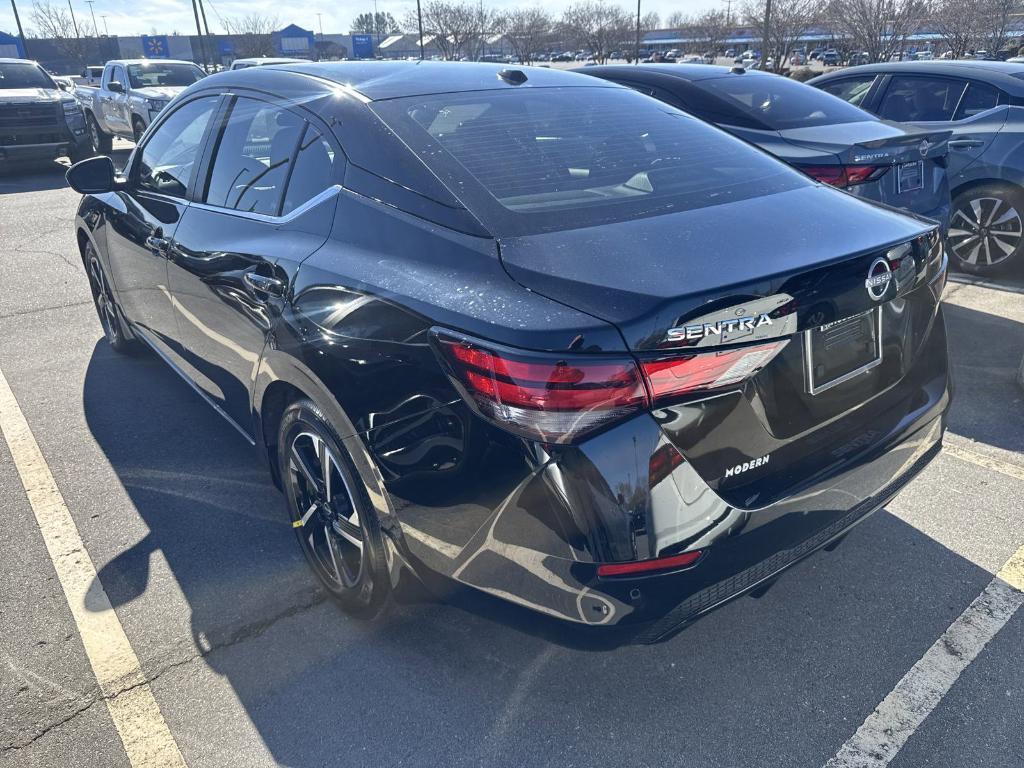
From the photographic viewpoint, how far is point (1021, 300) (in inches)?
232

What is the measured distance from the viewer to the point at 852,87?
751cm

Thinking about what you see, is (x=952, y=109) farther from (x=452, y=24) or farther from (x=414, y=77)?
(x=452, y=24)

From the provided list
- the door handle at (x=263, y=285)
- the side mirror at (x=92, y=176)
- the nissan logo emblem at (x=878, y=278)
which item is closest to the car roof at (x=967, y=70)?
the nissan logo emblem at (x=878, y=278)

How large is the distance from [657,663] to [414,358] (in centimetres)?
129

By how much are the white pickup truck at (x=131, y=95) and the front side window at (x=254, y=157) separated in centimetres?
1219

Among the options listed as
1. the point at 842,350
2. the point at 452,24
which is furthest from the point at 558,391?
the point at 452,24

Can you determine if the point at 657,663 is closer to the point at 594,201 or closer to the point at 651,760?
the point at 651,760

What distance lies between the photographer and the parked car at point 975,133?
6.16m

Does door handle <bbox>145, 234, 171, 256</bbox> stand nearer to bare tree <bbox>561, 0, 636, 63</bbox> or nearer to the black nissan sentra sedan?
the black nissan sentra sedan

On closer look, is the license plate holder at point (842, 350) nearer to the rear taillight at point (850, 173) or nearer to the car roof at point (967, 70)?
the rear taillight at point (850, 173)

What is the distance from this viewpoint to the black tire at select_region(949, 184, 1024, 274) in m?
6.17

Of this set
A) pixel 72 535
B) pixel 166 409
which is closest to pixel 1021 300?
pixel 166 409

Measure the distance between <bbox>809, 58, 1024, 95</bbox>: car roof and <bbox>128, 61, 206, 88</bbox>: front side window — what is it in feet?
41.5

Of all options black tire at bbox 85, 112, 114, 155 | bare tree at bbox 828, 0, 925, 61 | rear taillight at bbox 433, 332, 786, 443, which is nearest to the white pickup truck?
black tire at bbox 85, 112, 114, 155
